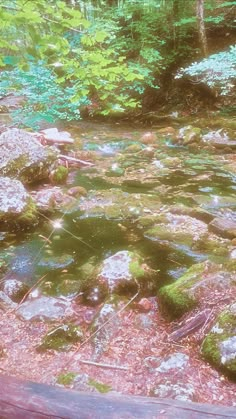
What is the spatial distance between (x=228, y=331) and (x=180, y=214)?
144 inches

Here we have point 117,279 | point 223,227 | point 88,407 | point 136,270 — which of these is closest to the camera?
point 88,407

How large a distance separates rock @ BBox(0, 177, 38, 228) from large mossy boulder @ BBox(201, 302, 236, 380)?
4184mm

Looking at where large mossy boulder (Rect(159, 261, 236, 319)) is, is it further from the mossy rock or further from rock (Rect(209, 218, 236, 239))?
rock (Rect(209, 218, 236, 239))

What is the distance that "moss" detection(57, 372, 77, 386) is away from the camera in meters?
3.30

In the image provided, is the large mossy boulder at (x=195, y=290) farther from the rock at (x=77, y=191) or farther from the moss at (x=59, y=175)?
the moss at (x=59, y=175)

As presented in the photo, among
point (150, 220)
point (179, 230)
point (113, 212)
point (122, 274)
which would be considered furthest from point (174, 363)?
point (113, 212)

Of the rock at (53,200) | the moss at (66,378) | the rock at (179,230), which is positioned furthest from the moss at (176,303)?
the rock at (53,200)

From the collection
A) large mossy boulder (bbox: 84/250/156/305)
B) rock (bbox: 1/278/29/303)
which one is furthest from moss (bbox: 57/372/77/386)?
rock (bbox: 1/278/29/303)

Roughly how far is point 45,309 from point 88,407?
242cm

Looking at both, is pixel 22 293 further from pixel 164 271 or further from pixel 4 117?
pixel 4 117

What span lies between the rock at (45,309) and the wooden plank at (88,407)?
204cm

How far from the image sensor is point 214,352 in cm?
336

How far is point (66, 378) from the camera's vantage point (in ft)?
11.0

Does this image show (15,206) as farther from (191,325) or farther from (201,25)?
(201,25)
